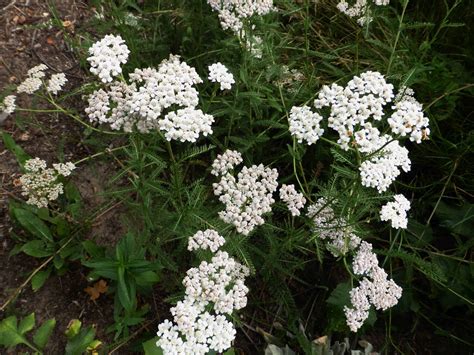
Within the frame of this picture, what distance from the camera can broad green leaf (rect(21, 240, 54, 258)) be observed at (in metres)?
3.48

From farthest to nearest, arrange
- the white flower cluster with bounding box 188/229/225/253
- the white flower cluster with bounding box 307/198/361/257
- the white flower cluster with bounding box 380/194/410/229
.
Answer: the white flower cluster with bounding box 307/198/361/257 → the white flower cluster with bounding box 380/194/410/229 → the white flower cluster with bounding box 188/229/225/253

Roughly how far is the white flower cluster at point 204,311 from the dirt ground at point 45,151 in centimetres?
136

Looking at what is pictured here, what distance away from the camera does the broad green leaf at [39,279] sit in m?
3.50

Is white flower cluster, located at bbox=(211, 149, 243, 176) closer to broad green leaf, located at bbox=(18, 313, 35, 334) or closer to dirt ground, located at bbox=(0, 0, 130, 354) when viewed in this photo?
dirt ground, located at bbox=(0, 0, 130, 354)

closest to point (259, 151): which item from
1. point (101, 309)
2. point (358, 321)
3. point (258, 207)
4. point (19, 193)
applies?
point (258, 207)

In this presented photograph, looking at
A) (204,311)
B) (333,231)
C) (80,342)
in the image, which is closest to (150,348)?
(80,342)

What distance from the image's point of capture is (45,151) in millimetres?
4148

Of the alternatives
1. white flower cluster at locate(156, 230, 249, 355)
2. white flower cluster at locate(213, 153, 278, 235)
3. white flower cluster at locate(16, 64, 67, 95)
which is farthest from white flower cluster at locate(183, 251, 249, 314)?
white flower cluster at locate(16, 64, 67, 95)

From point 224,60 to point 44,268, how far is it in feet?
7.09

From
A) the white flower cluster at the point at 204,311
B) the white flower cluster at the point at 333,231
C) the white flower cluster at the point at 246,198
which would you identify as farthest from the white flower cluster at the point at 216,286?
the white flower cluster at the point at 333,231

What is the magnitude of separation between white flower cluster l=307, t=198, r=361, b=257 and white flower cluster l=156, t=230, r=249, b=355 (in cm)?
66

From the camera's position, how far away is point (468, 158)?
169 inches

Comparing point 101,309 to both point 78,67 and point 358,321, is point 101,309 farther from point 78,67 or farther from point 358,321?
point 78,67

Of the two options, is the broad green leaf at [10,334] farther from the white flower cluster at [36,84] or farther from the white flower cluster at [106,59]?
the white flower cluster at [106,59]
